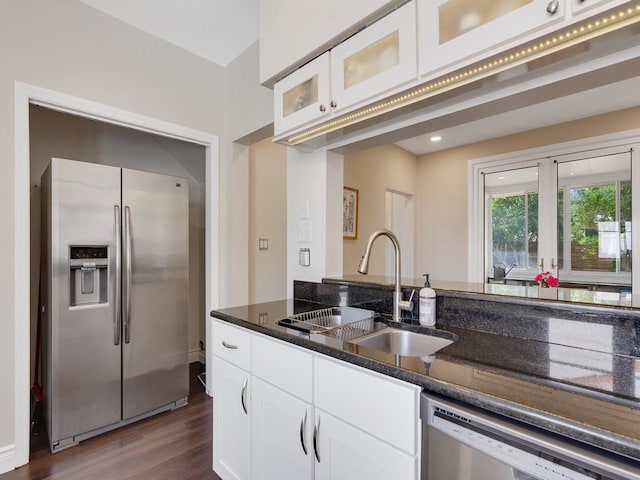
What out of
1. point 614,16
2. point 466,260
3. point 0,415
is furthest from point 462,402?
point 466,260

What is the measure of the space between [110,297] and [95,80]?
1.44 metres

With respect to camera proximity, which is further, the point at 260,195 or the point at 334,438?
the point at 260,195

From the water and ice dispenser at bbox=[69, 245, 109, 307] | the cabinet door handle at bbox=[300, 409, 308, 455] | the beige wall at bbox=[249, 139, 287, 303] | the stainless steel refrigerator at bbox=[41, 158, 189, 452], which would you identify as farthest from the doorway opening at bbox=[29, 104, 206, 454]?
the cabinet door handle at bbox=[300, 409, 308, 455]

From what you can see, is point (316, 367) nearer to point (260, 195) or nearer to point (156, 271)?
point (156, 271)

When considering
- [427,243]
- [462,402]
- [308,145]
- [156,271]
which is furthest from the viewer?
[427,243]

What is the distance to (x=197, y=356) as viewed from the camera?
11.8 feet

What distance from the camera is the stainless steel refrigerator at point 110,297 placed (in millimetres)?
2027

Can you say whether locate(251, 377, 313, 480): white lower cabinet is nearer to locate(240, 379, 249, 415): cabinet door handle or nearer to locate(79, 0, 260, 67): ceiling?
locate(240, 379, 249, 415): cabinet door handle

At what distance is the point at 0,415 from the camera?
6.01ft

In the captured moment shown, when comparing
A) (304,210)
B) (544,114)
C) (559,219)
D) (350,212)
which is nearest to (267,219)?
(350,212)

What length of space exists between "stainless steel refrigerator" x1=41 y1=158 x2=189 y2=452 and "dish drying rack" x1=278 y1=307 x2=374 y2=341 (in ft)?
4.44

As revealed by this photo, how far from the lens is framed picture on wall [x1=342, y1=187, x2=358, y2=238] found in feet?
11.3

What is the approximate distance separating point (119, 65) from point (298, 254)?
1813 mm

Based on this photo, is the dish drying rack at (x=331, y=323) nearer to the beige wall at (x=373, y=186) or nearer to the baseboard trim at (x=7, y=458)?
the beige wall at (x=373, y=186)
